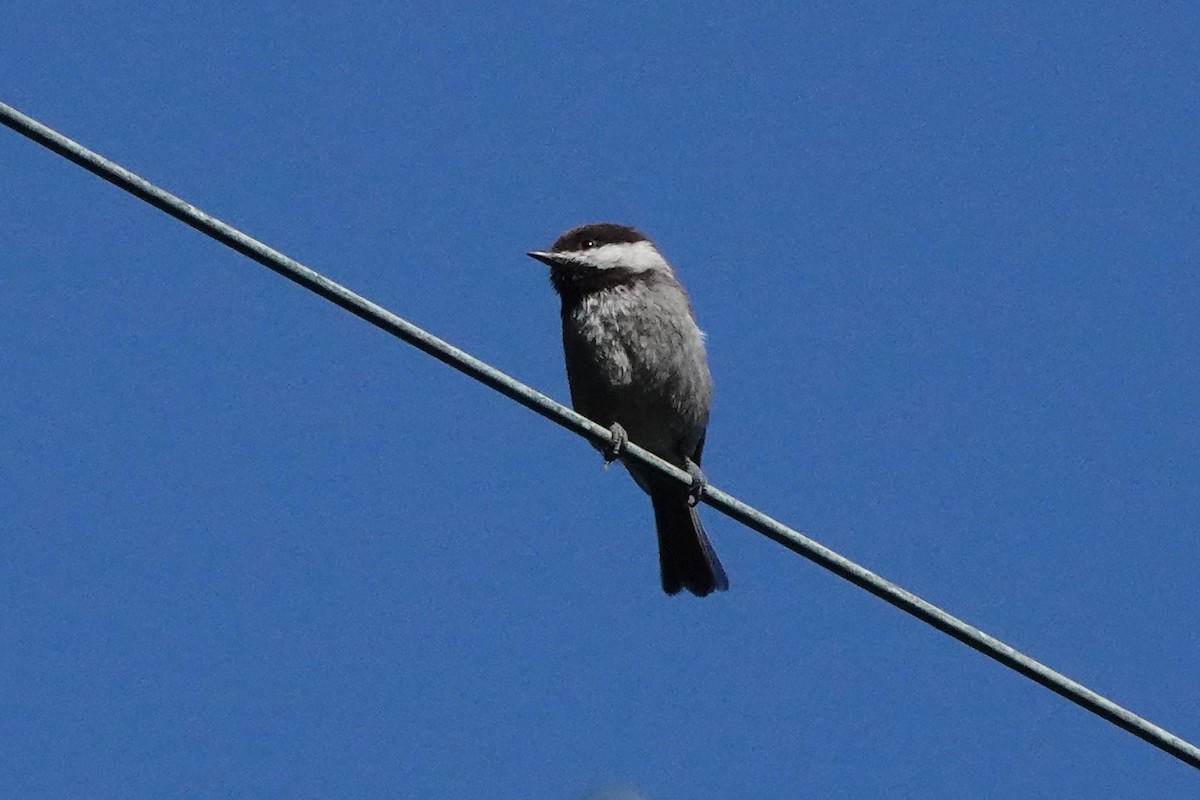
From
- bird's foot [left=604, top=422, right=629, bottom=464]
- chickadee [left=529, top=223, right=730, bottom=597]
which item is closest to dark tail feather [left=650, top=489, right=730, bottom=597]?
chickadee [left=529, top=223, right=730, bottom=597]

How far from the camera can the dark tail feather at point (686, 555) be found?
898 cm

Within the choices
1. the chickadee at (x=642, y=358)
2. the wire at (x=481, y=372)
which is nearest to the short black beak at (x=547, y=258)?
the chickadee at (x=642, y=358)

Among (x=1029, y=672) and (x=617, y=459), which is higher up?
(x=617, y=459)

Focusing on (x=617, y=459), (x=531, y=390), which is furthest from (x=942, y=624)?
(x=617, y=459)

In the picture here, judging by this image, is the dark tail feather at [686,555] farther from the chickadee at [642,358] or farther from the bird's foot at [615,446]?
the bird's foot at [615,446]

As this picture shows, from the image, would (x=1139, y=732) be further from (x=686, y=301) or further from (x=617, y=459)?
(x=686, y=301)

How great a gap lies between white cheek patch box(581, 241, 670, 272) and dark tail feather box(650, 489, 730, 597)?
3.93 feet

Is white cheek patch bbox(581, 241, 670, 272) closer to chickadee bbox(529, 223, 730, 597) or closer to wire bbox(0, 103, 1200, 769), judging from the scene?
chickadee bbox(529, 223, 730, 597)

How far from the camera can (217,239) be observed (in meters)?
4.74

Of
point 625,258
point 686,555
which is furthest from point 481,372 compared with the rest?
point 686,555

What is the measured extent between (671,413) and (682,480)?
2265 mm

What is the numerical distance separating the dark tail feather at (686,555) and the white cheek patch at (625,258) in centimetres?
120

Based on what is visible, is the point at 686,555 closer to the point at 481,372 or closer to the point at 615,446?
the point at 615,446

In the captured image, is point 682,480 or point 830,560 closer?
point 830,560
